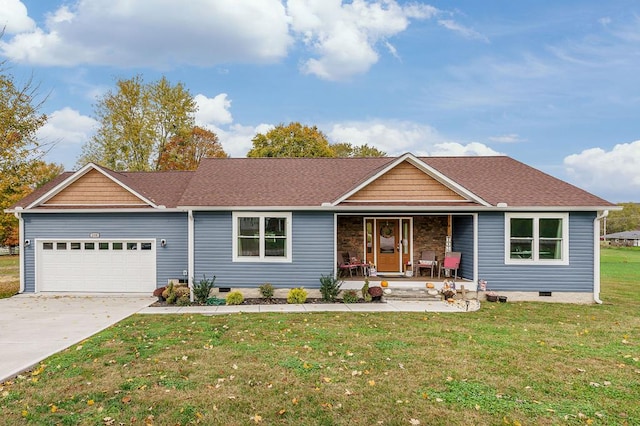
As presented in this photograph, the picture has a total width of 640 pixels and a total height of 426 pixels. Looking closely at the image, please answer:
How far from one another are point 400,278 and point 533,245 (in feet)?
14.9

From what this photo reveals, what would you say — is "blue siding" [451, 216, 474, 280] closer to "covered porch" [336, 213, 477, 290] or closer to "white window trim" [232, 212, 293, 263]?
"covered porch" [336, 213, 477, 290]

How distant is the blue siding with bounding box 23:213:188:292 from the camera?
1346 centimetres

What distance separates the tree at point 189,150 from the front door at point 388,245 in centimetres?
1887

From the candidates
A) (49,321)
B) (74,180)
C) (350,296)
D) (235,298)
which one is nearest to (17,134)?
(74,180)

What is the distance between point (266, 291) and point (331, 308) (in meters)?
2.45

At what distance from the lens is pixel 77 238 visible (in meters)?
13.5

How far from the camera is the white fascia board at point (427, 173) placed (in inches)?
477

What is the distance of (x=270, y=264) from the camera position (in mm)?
12367

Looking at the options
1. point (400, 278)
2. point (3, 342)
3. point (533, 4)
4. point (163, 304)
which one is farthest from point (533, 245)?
point (3, 342)

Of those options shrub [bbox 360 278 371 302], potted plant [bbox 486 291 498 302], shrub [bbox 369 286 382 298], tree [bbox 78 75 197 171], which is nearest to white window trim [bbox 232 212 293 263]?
shrub [bbox 360 278 371 302]

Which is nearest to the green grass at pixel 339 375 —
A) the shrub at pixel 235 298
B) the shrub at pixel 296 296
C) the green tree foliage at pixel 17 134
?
the shrub at pixel 235 298

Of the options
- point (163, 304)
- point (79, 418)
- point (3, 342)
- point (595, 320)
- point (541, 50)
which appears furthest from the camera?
point (541, 50)

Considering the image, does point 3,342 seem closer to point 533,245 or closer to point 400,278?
point 400,278

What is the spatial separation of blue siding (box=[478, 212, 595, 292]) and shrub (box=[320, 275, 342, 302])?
4.83 meters
